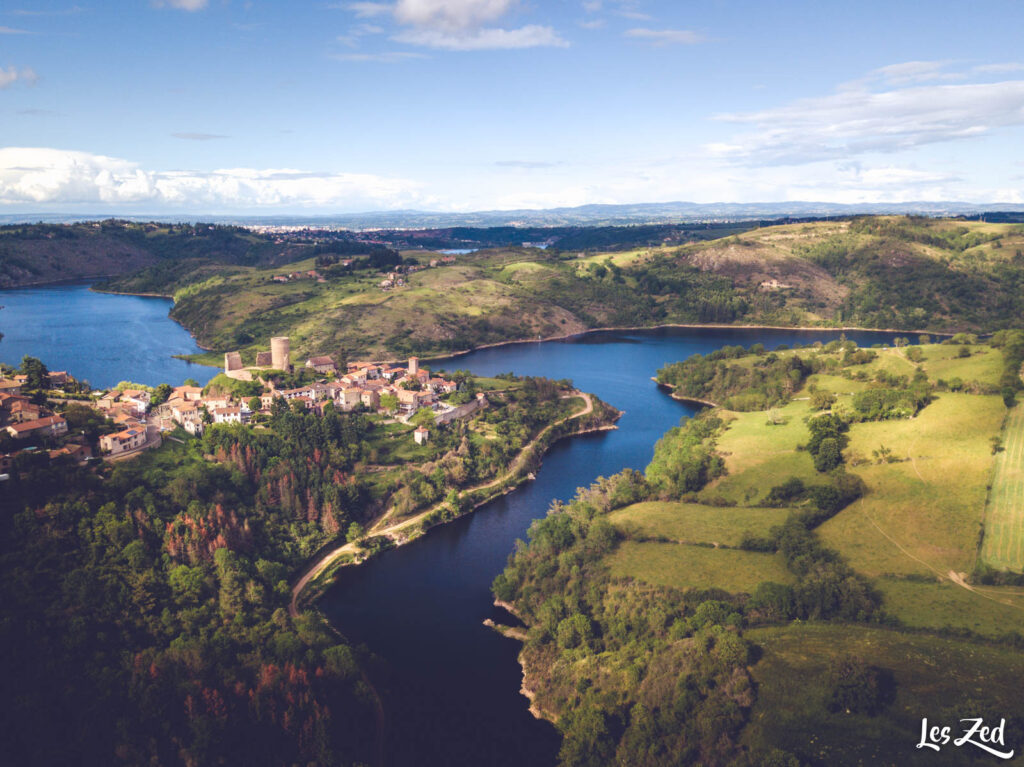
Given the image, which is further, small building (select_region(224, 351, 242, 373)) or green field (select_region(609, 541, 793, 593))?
small building (select_region(224, 351, 242, 373))

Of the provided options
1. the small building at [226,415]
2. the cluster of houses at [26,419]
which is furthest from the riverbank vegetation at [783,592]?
the cluster of houses at [26,419]

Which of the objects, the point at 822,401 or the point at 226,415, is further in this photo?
the point at 822,401

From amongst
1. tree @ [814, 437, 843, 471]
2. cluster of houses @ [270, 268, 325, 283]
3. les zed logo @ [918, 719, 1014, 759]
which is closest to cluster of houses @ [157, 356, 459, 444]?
tree @ [814, 437, 843, 471]

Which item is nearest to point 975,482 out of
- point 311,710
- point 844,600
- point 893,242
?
point 844,600

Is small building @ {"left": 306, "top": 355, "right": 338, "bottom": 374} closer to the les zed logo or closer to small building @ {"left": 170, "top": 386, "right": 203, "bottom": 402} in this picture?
small building @ {"left": 170, "top": 386, "right": 203, "bottom": 402}

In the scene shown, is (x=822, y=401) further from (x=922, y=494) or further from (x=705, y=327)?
(x=705, y=327)

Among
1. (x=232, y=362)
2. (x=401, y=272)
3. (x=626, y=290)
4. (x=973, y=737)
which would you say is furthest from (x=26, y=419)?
(x=626, y=290)

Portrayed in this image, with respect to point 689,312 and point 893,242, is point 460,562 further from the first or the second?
point 893,242
